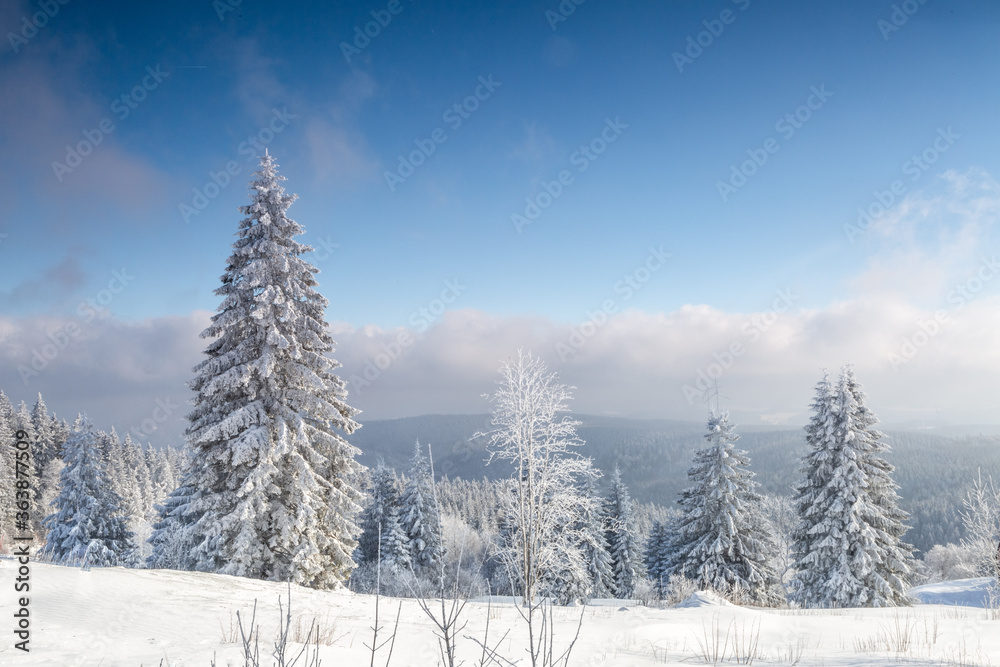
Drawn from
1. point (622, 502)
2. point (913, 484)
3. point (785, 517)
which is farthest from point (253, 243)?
point (913, 484)

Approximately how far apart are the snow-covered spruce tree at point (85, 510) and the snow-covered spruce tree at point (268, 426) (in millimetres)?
17167

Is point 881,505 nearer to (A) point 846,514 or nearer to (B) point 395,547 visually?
(A) point 846,514

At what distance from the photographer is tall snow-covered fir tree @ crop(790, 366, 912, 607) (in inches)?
758

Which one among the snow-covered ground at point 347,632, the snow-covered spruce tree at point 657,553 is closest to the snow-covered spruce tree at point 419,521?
the snow-covered spruce tree at point 657,553

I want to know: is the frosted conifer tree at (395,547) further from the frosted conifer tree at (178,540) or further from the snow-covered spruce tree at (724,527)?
the frosted conifer tree at (178,540)

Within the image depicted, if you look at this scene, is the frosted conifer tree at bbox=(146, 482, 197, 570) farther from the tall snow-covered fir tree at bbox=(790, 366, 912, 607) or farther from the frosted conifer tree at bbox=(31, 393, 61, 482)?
the frosted conifer tree at bbox=(31, 393, 61, 482)

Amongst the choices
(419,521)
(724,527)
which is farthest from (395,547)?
(724,527)

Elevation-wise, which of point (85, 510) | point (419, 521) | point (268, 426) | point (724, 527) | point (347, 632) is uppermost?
point (268, 426)

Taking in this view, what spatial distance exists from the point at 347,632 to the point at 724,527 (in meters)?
22.2

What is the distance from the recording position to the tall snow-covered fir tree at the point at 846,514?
758 inches

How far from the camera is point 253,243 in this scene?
14023 millimetres

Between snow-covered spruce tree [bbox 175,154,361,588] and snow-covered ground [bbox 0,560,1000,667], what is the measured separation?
4515 mm

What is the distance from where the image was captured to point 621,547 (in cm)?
3512

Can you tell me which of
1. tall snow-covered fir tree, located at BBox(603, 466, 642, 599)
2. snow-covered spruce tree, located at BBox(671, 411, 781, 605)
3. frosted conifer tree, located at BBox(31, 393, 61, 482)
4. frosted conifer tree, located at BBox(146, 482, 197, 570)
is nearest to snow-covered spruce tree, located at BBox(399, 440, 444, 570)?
tall snow-covered fir tree, located at BBox(603, 466, 642, 599)
